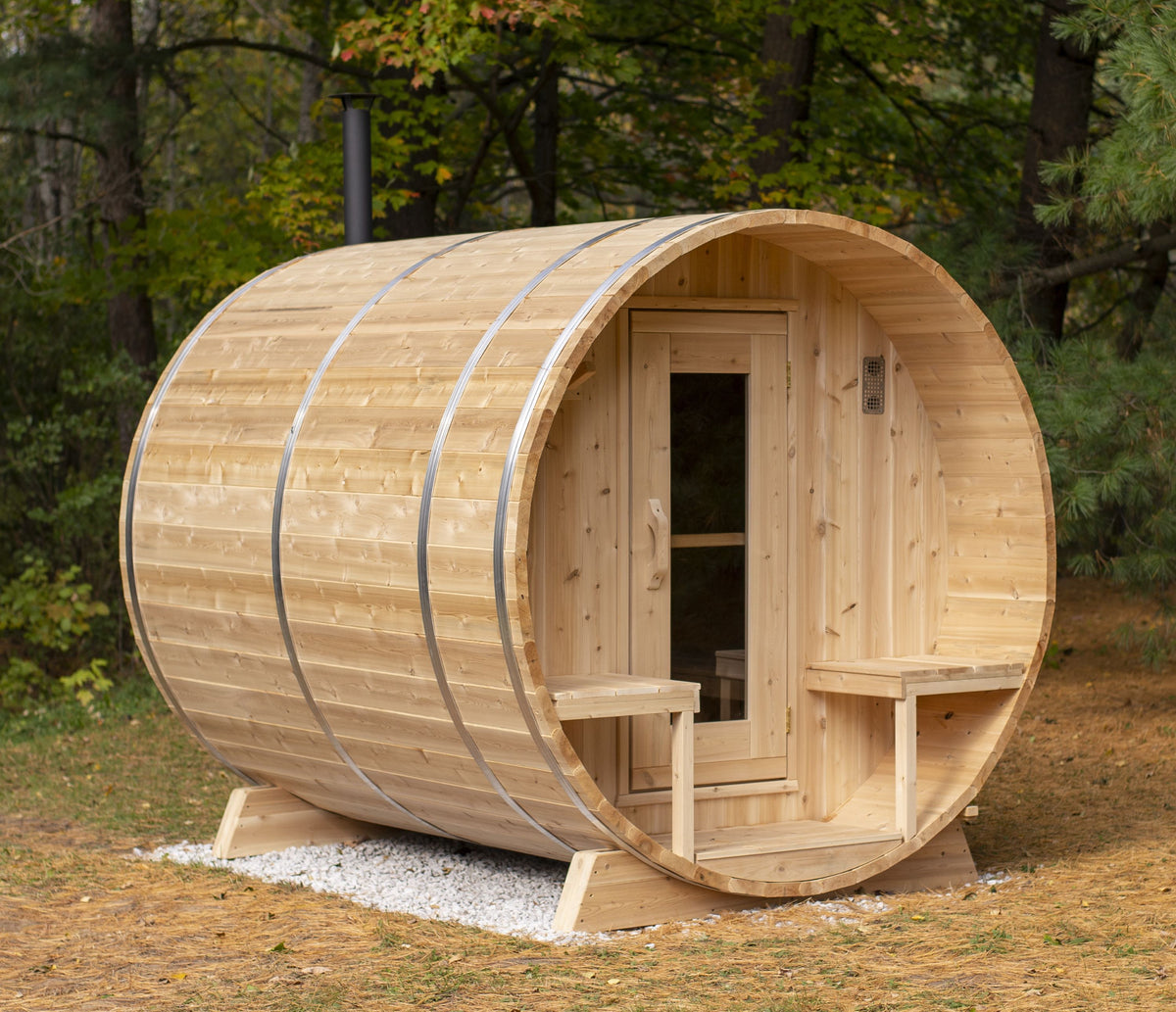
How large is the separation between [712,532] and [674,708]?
1.10 metres

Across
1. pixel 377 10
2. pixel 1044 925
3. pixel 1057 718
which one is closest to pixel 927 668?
pixel 1044 925

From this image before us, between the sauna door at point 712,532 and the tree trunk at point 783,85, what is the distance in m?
6.12

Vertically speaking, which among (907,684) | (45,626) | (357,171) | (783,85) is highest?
(783,85)

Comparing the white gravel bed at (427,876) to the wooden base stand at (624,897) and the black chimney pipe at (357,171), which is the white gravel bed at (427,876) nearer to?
the wooden base stand at (624,897)

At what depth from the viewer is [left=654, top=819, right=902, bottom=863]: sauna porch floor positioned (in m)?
6.55

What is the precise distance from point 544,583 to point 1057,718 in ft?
20.1

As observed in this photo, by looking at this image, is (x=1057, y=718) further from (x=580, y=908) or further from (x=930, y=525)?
(x=580, y=908)

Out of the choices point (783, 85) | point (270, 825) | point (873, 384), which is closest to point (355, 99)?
point (873, 384)

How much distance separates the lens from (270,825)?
782 centimetres

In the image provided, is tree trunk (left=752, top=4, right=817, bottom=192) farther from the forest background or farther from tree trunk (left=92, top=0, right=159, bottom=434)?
tree trunk (left=92, top=0, right=159, bottom=434)

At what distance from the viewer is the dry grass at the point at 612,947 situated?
551cm

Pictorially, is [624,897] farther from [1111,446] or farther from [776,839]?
[1111,446]

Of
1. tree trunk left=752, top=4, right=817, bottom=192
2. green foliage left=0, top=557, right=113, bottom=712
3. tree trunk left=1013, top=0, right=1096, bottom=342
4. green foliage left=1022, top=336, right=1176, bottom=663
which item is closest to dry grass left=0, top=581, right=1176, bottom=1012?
green foliage left=1022, top=336, right=1176, bottom=663

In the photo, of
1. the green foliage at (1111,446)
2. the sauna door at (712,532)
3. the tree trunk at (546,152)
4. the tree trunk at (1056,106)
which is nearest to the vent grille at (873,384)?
the sauna door at (712,532)
